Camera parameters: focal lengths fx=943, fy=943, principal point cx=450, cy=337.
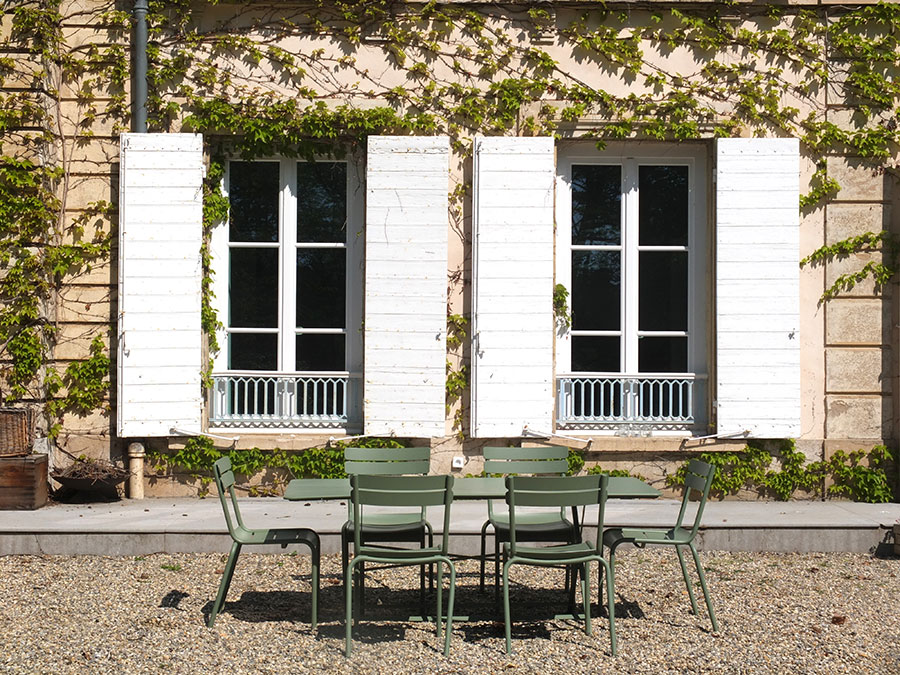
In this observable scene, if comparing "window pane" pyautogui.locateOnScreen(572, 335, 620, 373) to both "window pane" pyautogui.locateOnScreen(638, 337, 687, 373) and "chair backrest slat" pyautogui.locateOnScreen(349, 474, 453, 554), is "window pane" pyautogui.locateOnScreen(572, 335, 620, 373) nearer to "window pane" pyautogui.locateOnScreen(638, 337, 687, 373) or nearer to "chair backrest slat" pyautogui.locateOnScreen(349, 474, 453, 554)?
"window pane" pyautogui.locateOnScreen(638, 337, 687, 373)

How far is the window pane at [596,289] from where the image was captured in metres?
7.42

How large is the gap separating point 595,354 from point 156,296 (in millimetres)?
3366

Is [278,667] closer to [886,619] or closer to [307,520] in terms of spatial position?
[307,520]

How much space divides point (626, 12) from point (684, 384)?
Answer: 9.50ft

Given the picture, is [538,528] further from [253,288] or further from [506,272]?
[253,288]

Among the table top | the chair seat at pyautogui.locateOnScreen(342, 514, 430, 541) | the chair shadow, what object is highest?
the table top

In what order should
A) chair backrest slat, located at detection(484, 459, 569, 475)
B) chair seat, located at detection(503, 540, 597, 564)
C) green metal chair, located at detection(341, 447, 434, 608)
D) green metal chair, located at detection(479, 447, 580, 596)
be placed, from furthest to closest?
chair backrest slat, located at detection(484, 459, 569, 475) → green metal chair, located at detection(479, 447, 580, 596) → green metal chair, located at detection(341, 447, 434, 608) → chair seat, located at detection(503, 540, 597, 564)

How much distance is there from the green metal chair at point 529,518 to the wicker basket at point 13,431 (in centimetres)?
342

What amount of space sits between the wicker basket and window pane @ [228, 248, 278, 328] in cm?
167

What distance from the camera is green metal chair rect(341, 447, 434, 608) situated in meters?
4.31

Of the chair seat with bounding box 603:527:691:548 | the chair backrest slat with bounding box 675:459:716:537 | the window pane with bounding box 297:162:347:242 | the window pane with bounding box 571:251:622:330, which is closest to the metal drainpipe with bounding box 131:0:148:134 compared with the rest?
the window pane with bounding box 297:162:347:242

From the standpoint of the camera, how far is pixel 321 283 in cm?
744

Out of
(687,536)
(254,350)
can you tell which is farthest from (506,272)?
(687,536)

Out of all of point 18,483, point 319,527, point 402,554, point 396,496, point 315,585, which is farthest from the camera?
point 18,483
